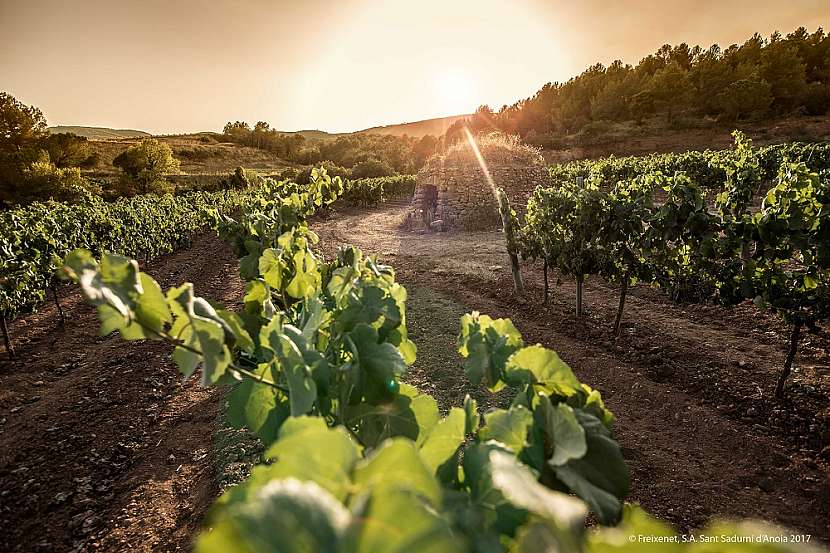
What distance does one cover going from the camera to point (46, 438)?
550 cm

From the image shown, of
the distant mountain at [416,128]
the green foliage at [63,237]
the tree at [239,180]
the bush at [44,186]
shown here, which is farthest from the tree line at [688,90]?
the distant mountain at [416,128]

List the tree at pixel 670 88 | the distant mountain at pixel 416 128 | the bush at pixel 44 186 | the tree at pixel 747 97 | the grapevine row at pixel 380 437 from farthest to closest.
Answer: the distant mountain at pixel 416 128, the tree at pixel 670 88, the tree at pixel 747 97, the bush at pixel 44 186, the grapevine row at pixel 380 437

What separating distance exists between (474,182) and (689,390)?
59.2ft

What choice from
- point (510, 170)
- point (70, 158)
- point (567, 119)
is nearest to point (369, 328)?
point (510, 170)

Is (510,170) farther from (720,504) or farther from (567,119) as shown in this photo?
(567,119)

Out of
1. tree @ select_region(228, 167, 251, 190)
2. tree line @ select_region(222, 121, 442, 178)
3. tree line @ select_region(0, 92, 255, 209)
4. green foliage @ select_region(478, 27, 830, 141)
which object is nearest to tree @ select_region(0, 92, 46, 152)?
tree line @ select_region(0, 92, 255, 209)

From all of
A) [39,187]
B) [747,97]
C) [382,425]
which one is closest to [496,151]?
[382,425]

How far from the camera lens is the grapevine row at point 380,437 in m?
0.54

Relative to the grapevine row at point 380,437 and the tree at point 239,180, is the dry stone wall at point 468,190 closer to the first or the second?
the grapevine row at point 380,437

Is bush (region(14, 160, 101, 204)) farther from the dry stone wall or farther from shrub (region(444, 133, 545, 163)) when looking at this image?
shrub (region(444, 133, 545, 163))

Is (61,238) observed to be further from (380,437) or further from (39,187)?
(39,187)

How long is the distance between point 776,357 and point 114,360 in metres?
10.9

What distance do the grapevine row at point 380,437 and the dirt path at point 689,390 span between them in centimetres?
377

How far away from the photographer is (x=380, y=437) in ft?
5.74
